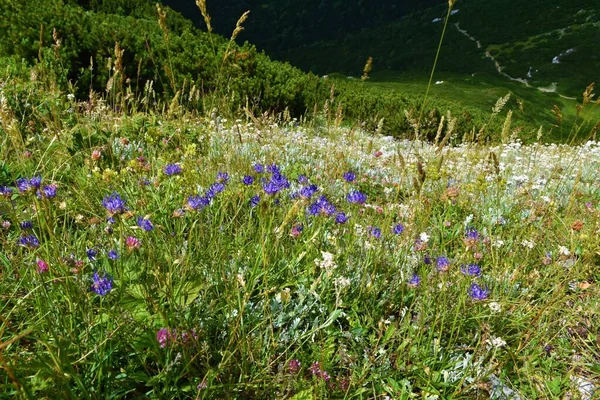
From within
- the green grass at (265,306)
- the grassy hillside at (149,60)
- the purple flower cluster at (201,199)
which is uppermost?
the grassy hillside at (149,60)

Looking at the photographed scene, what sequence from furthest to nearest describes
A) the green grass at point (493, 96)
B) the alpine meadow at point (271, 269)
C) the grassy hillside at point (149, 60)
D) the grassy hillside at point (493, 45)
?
1. the grassy hillside at point (493, 45)
2. the green grass at point (493, 96)
3. the grassy hillside at point (149, 60)
4. the alpine meadow at point (271, 269)

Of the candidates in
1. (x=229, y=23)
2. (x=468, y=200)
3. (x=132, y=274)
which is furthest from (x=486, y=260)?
(x=229, y=23)

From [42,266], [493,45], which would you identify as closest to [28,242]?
[42,266]

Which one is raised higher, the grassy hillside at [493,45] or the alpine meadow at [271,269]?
the grassy hillside at [493,45]

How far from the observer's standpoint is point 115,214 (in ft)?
5.76

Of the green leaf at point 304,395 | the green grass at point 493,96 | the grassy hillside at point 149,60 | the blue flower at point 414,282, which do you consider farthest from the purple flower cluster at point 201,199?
the green grass at point 493,96

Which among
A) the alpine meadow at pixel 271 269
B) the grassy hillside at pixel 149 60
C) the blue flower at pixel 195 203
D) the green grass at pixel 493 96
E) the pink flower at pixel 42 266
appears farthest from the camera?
the green grass at pixel 493 96

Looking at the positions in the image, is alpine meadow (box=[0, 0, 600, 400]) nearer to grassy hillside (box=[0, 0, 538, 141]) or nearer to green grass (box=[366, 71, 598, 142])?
grassy hillside (box=[0, 0, 538, 141])

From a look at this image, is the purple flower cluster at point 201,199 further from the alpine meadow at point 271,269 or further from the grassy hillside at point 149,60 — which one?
the grassy hillside at point 149,60

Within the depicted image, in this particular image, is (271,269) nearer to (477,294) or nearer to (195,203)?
(195,203)

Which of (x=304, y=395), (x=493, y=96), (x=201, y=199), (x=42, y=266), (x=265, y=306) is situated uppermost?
(x=493, y=96)

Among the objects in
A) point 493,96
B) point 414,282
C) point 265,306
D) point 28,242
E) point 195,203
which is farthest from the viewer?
point 493,96

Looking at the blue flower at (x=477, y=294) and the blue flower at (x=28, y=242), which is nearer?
the blue flower at (x=28, y=242)

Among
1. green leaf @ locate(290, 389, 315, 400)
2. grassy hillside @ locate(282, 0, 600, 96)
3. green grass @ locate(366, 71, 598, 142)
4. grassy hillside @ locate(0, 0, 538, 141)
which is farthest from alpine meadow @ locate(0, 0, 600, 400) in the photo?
grassy hillside @ locate(282, 0, 600, 96)
